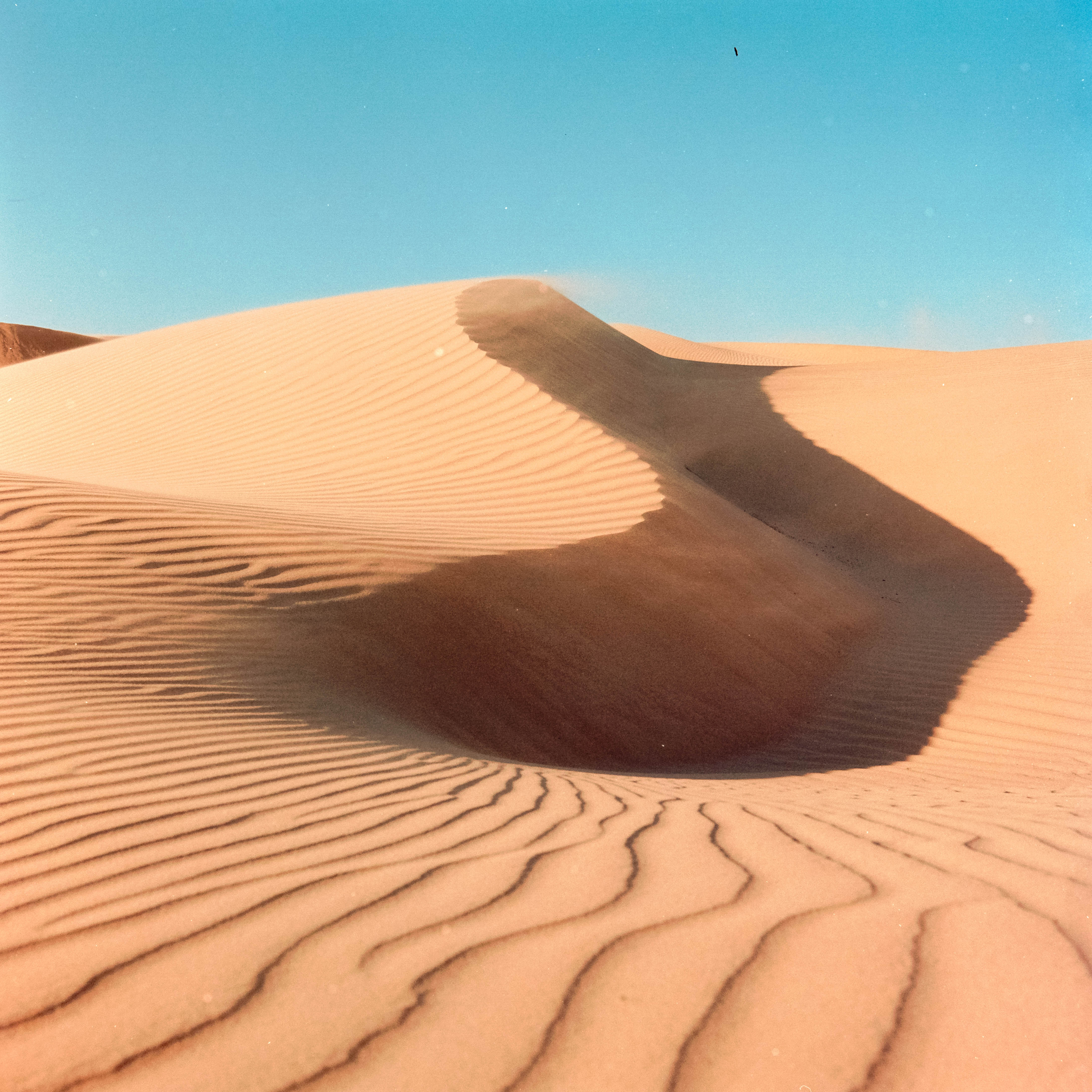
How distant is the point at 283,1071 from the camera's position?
159 cm

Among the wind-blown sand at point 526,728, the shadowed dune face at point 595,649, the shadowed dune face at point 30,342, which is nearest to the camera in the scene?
the wind-blown sand at point 526,728

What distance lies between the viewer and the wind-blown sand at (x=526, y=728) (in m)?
1.70

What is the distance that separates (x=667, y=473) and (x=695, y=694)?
11.3 ft

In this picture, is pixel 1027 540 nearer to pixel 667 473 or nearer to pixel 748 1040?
pixel 667 473

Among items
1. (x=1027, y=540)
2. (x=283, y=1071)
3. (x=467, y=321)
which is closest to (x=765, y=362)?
(x=467, y=321)

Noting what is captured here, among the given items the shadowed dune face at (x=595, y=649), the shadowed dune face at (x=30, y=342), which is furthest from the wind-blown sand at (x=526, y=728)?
the shadowed dune face at (x=30, y=342)

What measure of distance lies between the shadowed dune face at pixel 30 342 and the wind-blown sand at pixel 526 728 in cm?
2287

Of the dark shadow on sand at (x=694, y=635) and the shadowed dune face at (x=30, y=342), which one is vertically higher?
the shadowed dune face at (x=30, y=342)

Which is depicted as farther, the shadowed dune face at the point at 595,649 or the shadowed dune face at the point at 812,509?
the shadowed dune face at the point at 812,509

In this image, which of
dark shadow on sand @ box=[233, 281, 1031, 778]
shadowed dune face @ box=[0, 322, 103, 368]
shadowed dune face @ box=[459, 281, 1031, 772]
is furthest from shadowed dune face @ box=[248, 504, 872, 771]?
shadowed dune face @ box=[0, 322, 103, 368]

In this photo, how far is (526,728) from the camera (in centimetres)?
531

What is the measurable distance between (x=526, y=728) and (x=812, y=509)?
23.1 ft

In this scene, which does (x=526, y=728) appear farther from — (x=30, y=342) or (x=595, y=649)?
(x=30, y=342)

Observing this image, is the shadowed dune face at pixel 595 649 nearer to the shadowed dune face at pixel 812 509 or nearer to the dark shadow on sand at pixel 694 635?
the dark shadow on sand at pixel 694 635
